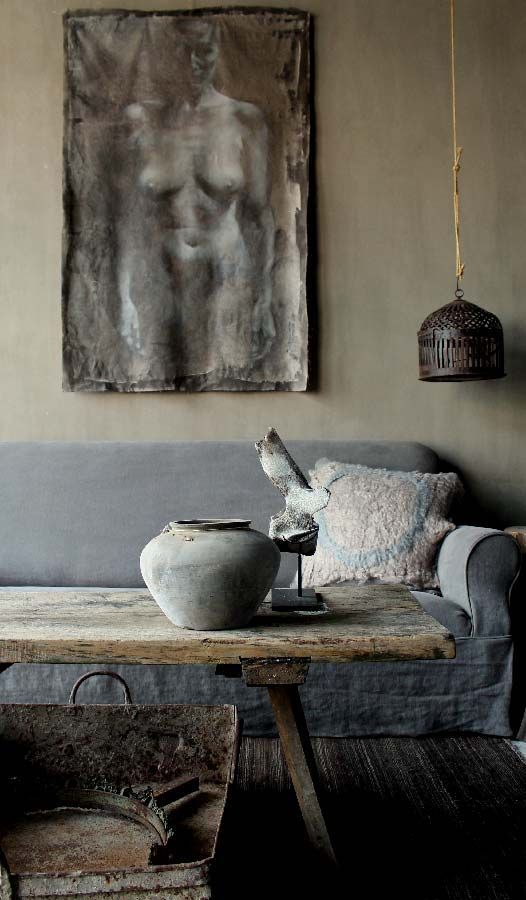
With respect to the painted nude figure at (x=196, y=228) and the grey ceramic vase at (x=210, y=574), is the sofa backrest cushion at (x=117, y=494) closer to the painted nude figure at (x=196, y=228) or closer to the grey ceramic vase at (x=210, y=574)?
the painted nude figure at (x=196, y=228)

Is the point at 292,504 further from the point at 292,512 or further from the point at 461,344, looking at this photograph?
the point at 461,344

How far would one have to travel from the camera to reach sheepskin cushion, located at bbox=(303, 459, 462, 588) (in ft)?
8.39

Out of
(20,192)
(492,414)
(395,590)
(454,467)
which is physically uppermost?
(20,192)

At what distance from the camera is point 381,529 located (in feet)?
8.57

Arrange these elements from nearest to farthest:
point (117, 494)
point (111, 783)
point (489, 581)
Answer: point (111, 783)
point (489, 581)
point (117, 494)

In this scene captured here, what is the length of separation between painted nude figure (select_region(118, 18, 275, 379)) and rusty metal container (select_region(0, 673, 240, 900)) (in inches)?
67.5

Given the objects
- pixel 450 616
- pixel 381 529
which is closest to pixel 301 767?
pixel 450 616

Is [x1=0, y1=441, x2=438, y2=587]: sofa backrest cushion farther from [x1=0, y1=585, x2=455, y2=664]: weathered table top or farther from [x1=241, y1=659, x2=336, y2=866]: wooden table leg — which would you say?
[x1=241, y1=659, x2=336, y2=866]: wooden table leg

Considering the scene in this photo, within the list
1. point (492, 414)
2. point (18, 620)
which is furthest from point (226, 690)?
point (492, 414)

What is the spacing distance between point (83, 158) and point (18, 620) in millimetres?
2234

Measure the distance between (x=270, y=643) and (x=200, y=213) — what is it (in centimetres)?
222

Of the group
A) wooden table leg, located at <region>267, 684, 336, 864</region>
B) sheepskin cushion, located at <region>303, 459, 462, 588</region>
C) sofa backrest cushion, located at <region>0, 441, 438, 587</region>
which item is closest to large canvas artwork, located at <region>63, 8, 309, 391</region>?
sofa backrest cushion, located at <region>0, 441, 438, 587</region>

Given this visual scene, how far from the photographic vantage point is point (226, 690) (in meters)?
2.31

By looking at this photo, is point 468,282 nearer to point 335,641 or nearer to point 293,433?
point 293,433
